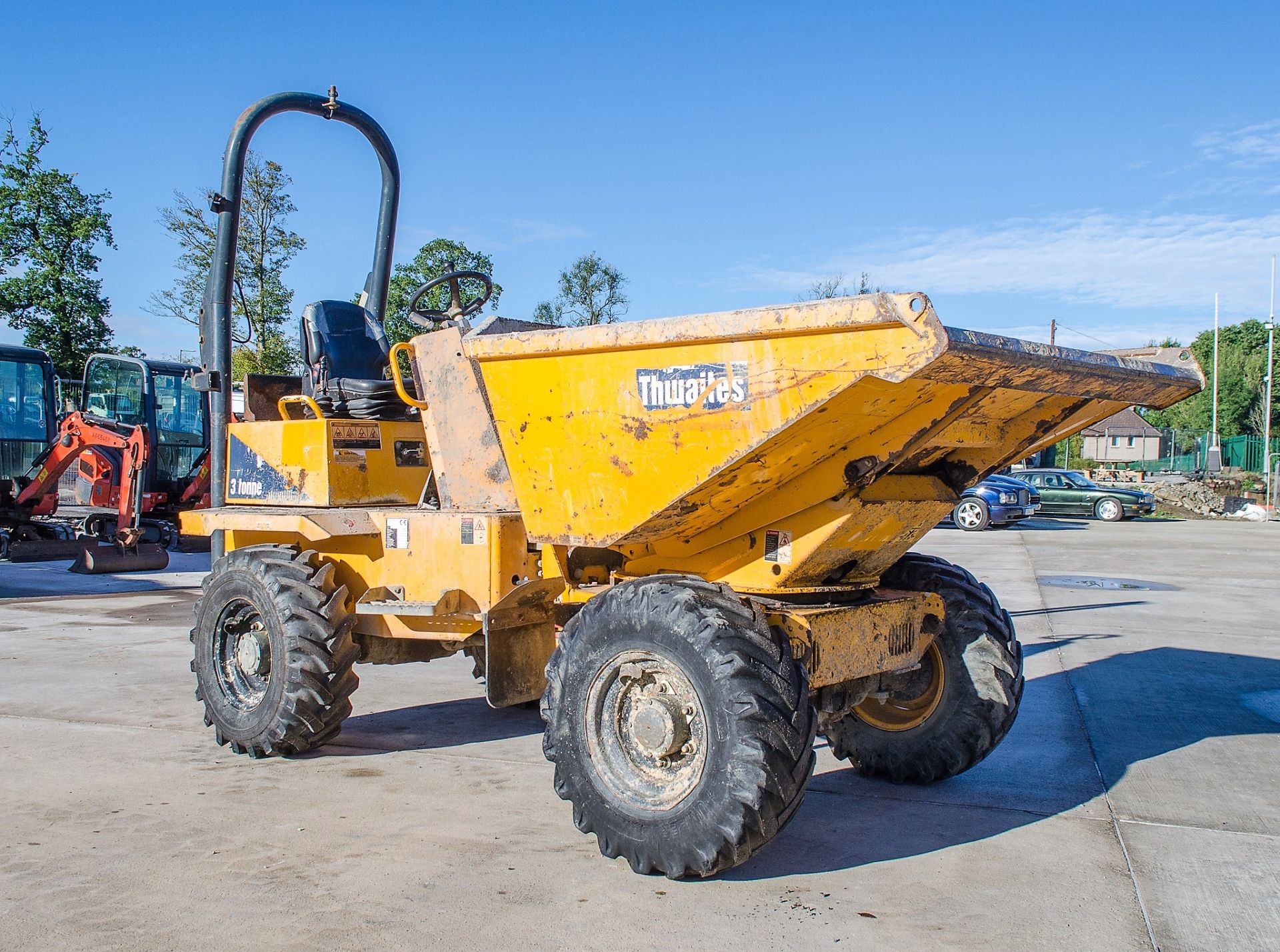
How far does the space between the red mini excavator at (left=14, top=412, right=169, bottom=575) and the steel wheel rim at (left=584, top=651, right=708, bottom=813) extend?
40.4 ft

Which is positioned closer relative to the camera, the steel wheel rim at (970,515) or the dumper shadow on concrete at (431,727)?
the dumper shadow on concrete at (431,727)

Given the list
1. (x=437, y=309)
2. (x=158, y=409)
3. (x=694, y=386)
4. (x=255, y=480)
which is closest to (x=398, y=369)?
(x=437, y=309)

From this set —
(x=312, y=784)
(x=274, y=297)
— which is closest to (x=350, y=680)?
(x=312, y=784)

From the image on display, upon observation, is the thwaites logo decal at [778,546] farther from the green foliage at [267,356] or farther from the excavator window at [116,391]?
the green foliage at [267,356]

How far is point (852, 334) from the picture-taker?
3.60 meters

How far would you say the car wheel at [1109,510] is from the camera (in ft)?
92.6

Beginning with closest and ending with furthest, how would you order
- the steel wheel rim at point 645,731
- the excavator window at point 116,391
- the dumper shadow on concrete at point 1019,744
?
the steel wheel rim at point 645,731, the dumper shadow on concrete at point 1019,744, the excavator window at point 116,391

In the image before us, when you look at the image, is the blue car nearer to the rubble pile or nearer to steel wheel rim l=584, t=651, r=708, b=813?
the rubble pile

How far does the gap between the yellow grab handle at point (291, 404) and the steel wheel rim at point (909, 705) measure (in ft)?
11.0

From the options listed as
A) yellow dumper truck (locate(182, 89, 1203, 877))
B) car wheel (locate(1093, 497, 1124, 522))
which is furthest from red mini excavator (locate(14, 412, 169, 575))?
car wheel (locate(1093, 497, 1124, 522))

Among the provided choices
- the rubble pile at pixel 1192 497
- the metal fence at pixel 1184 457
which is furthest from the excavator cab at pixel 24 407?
the metal fence at pixel 1184 457

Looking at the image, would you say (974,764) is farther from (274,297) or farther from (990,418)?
(274,297)

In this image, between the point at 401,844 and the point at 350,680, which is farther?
the point at 350,680

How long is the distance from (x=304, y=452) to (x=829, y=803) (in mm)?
3236
